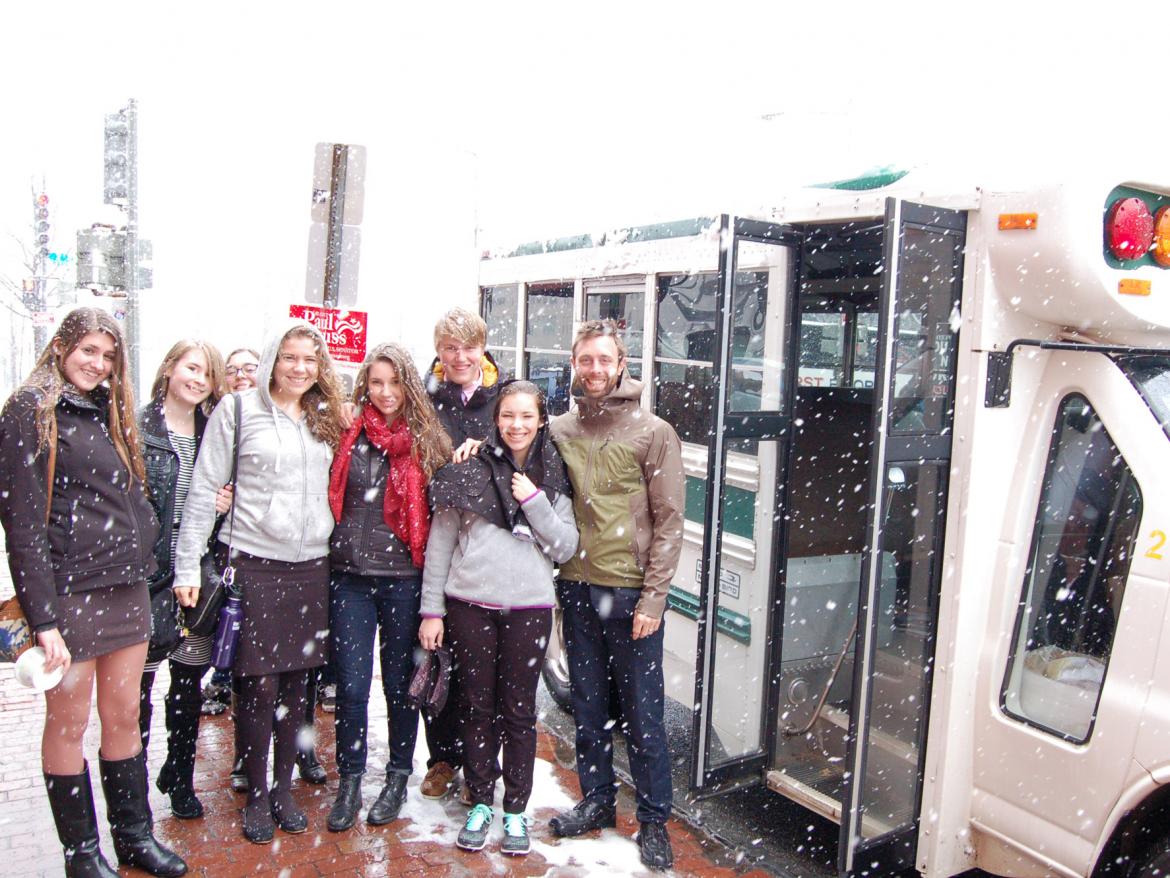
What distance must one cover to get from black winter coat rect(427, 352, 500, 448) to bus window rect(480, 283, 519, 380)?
1.89 m

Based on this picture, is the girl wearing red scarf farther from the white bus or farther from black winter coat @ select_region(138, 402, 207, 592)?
the white bus

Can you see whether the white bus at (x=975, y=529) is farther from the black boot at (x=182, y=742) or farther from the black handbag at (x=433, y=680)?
the black boot at (x=182, y=742)

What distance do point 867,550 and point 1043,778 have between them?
3.07 ft

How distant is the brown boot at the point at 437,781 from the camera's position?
14.6ft

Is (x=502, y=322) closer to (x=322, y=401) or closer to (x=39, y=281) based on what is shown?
(x=322, y=401)

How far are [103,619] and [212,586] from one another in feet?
1.53

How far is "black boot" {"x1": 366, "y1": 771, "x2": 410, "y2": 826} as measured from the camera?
4133 mm

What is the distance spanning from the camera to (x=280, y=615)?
388 centimetres

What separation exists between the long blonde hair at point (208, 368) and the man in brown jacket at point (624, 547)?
142 cm

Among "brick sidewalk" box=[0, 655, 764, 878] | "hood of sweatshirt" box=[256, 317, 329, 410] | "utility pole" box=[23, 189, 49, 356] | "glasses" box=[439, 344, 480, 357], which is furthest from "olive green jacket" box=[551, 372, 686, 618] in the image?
"utility pole" box=[23, 189, 49, 356]

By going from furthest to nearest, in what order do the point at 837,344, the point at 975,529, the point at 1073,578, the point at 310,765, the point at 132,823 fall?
the point at 837,344
the point at 310,765
the point at 132,823
the point at 975,529
the point at 1073,578

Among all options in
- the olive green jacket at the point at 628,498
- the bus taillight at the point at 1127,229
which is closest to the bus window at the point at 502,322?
the olive green jacket at the point at 628,498

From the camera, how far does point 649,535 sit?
3926 mm

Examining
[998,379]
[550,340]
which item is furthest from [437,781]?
[998,379]
